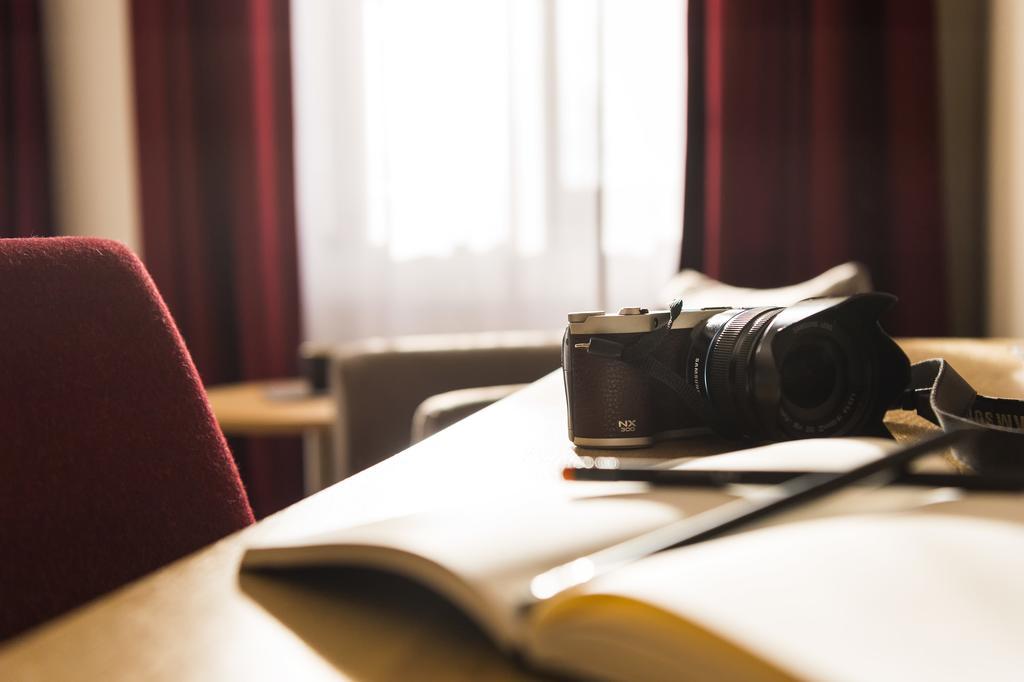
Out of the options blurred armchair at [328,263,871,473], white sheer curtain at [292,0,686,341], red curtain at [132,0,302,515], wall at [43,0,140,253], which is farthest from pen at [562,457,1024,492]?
wall at [43,0,140,253]

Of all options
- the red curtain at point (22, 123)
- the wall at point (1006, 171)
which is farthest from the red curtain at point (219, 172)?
the wall at point (1006, 171)

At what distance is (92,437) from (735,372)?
0.37m

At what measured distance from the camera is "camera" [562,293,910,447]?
1.59 ft

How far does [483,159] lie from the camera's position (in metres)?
2.38

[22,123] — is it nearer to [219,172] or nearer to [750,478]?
[219,172]

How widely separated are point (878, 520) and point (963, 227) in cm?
217

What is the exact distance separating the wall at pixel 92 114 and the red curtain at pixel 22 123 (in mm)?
79

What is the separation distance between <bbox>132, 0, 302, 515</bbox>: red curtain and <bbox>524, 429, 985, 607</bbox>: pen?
2216 millimetres

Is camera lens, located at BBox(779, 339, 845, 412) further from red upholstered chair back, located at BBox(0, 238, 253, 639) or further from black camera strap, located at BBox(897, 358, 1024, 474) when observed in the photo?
red upholstered chair back, located at BBox(0, 238, 253, 639)

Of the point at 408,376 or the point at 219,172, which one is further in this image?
the point at 219,172

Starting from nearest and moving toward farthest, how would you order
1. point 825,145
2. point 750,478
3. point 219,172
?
point 750,478, point 825,145, point 219,172

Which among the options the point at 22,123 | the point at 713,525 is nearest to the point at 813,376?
the point at 713,525

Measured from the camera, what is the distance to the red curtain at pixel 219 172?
2326 mm

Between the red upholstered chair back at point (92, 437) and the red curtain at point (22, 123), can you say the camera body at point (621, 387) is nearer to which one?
the red upholstered chair back at point (92, 437)
